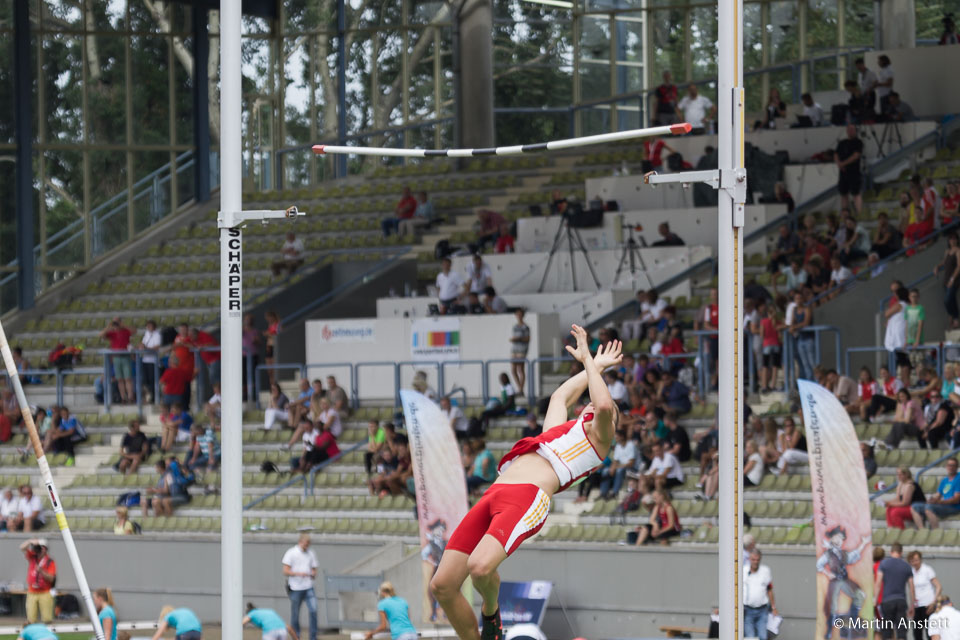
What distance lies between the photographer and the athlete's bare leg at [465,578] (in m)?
6.79

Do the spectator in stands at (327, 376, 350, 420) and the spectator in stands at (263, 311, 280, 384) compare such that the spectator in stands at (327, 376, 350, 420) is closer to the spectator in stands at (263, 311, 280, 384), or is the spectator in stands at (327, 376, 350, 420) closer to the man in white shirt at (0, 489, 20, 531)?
the spectator in stands at (263, 311, 280, 384)

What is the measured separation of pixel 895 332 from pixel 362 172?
16078 mm

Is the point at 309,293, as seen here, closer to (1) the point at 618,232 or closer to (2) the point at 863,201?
(1) the point at 618,232

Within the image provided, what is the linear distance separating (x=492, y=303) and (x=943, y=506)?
26.3 feet

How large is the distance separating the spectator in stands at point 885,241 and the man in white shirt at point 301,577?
8.50 meters

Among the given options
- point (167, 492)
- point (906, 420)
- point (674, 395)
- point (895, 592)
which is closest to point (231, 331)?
point (895, 592)

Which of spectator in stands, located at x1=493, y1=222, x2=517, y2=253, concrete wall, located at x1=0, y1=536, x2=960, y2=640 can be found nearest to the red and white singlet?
concrete wall, located at x1=0, y1=536, x2=960, y2=640

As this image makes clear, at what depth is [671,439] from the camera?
61.8ft

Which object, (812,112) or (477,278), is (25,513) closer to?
(477,278)

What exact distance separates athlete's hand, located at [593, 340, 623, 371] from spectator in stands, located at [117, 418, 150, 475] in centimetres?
1632

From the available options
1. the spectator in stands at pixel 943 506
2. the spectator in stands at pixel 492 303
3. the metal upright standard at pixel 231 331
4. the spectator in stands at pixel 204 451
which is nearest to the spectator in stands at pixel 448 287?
the spectator in stands at pixel 492 303

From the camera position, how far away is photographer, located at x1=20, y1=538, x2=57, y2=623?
19875 mm

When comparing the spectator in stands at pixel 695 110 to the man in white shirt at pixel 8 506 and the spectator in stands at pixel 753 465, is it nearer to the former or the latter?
the spectator in stands at pixel 753 465

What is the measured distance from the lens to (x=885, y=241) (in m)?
21.0
